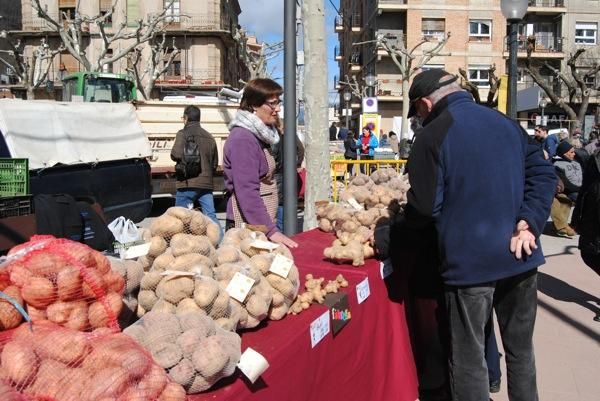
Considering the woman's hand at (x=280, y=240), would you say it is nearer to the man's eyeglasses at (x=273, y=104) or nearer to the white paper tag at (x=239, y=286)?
the man's eyeglasses at (x=273, y=104)

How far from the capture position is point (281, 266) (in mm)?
2611

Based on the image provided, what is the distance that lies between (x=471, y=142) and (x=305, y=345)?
1.20 meters

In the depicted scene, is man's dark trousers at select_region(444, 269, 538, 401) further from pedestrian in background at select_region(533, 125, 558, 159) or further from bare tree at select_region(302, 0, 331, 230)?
pedestrian in background at select_region(533, 125, 558, 159)

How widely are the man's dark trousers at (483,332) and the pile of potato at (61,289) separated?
5.43 ft

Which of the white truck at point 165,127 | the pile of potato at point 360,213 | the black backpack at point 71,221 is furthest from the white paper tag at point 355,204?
the white truck at point 165,127

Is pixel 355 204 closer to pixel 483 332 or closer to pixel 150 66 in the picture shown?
pixel 483 332

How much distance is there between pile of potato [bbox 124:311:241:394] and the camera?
174 cm

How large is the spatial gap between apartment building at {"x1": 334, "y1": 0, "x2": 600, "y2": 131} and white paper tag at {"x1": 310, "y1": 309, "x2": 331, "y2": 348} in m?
44.7

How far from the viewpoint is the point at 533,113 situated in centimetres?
4891

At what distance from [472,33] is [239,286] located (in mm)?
49284

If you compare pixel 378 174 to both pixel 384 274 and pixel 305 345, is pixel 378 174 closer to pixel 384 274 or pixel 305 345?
pixel 384 274

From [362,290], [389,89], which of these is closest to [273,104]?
[362,290]

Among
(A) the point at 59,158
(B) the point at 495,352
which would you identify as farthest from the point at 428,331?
(A) the point at 59,158

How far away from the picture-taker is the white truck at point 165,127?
1221 cm
